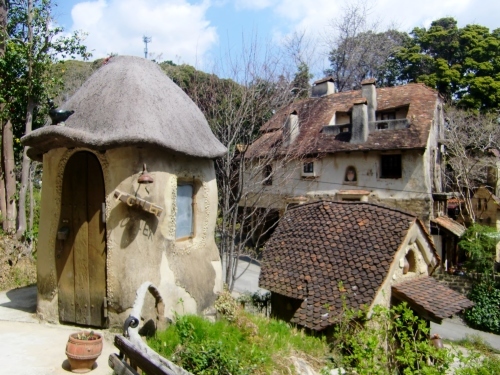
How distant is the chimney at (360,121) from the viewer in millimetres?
22172

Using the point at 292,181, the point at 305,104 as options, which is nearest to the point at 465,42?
the point at 305,104

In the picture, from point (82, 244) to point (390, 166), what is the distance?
17.0 meters

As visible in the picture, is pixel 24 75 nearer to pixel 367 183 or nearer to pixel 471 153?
pixel 367 183

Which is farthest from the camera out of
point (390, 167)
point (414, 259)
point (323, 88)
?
point (323, 88)

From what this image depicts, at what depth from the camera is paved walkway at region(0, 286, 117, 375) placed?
20.1 ft

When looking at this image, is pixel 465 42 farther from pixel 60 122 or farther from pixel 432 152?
pixel 60 122

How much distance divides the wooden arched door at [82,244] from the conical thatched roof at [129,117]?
20.9 inches

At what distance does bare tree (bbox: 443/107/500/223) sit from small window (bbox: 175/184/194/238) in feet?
55.9

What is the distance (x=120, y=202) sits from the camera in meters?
7.34

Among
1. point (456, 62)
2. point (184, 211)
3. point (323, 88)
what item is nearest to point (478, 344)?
point (184, 211)

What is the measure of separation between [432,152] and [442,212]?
2.93m

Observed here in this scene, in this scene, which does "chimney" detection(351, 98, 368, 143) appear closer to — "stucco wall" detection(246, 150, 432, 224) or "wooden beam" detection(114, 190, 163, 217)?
"stucco wall" detection(246, 150, 432, 224)

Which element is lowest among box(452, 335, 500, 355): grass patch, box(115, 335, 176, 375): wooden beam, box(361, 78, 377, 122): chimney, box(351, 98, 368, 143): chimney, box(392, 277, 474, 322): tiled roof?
box(452, 335, 500, 355): grass patch

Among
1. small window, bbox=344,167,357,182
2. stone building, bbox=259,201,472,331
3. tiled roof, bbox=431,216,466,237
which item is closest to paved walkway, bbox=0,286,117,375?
stone building, bbox=259,201,472,331
